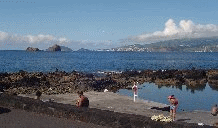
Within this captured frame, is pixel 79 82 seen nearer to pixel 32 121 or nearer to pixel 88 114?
pixel 32 121

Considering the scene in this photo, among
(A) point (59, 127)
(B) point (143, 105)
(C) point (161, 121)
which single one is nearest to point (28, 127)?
(A) point (59, 127)

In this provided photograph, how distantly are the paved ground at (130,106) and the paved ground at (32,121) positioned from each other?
6.88 meters

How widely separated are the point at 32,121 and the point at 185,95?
2591 centimetres

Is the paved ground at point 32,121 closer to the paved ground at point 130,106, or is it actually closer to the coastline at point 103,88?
the coastline at point 103,88

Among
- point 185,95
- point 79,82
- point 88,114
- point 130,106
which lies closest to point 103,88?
point 79,82

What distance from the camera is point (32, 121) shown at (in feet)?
57.7

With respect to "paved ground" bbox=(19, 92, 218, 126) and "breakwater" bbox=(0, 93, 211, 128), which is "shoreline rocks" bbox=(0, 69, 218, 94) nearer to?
"paved ground" bbox=(19, 92, 218, 126)

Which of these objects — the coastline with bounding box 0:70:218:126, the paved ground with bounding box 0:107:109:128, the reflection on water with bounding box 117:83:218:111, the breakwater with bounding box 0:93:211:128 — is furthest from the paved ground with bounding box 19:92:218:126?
the paved ground with bounding box 0:107:109:128

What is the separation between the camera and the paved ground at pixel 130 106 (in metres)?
22.9

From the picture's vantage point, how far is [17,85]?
4341 cm

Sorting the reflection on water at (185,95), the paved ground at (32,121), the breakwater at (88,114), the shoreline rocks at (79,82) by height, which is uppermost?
the breakwater at (88,114)

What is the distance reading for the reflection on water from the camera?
33.0m

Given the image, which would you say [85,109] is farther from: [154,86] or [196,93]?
[154,86]

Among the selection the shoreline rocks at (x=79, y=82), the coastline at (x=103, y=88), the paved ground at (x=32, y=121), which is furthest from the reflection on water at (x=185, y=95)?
the paved ground at (x=32, y=121)
